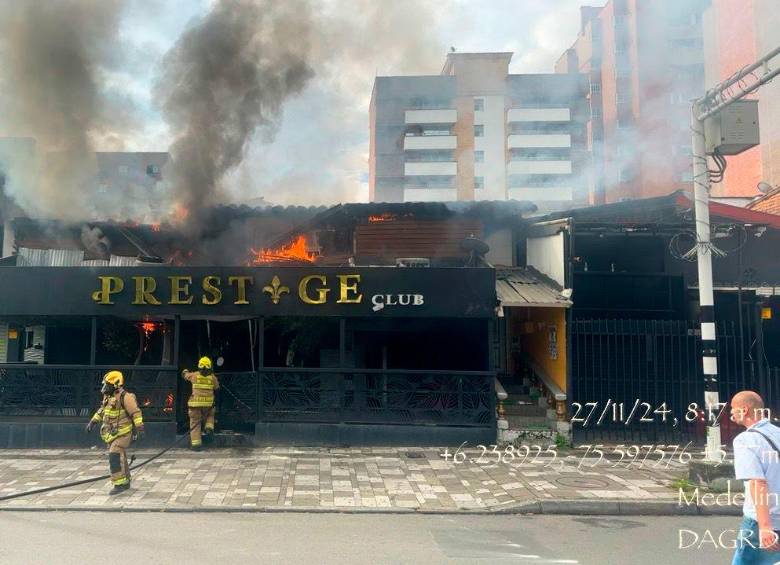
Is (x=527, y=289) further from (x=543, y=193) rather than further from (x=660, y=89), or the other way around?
(x=543, y=193)

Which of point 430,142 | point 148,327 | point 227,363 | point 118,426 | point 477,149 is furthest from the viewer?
point 477,149

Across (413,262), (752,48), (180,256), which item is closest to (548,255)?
(413,262)

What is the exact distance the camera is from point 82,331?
40.1 ft

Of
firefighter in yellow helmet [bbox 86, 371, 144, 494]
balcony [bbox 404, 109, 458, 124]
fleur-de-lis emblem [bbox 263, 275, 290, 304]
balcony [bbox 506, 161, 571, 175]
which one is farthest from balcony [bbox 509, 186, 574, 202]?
firefighter in yellow helmet [bbox 86, 371, 144, 494]

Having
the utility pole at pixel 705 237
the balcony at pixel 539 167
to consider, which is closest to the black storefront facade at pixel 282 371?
the utility pole at pixel 705 237

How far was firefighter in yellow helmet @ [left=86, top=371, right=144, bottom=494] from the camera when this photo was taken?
7082mm

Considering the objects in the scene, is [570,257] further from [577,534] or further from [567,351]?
[577,534]

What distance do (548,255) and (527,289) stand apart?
1.01m

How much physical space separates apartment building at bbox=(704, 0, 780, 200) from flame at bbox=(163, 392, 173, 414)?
1326 cm

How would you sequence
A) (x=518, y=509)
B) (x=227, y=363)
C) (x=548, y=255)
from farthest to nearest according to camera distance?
(x=227, y=363) < (x=548, y=255) < (x=518, y=509)

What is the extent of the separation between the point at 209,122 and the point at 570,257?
8.11 m

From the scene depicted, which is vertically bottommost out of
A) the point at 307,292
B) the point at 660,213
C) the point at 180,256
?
the point at 307,292

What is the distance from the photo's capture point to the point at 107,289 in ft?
33.0

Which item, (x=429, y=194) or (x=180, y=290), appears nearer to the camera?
(x=180, y=290)
